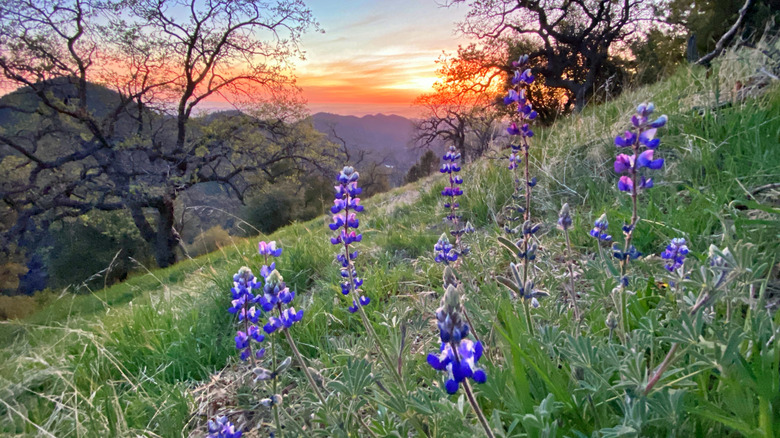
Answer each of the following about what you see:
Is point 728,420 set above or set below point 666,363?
below

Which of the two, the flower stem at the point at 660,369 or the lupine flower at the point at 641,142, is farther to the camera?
the lupine flower at the point at 641,142

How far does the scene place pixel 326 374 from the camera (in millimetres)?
1992

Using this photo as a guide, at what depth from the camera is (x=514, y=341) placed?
4.37ft

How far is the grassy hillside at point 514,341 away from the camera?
1.06 m

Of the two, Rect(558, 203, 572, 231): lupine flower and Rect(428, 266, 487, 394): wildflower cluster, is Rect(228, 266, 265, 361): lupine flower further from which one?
Rect(558, 203, 572, 231): lupine flower

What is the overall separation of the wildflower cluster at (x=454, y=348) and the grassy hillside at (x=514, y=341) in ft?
0.77

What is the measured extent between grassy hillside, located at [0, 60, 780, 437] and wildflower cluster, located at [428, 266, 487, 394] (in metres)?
0.23

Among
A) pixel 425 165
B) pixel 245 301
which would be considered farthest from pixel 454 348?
pixel 425 165

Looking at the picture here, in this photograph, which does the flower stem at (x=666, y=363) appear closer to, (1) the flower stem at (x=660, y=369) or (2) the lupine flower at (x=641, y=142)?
(1) the flower stem at (x=660, y=369)

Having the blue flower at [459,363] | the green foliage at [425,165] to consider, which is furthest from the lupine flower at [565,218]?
the green foliage at [425,165]

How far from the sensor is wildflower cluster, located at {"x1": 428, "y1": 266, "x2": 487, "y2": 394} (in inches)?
29.7

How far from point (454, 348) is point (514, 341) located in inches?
25.3

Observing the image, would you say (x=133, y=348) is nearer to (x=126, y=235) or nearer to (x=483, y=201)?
(x=483, y=201)

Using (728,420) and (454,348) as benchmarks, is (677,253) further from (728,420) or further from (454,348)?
(454,348)
